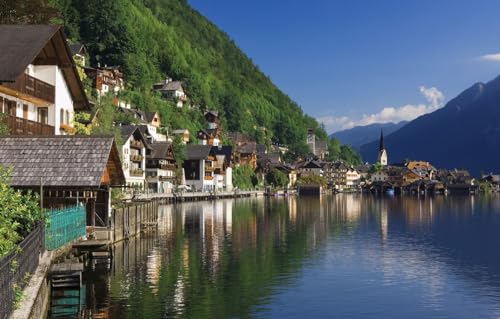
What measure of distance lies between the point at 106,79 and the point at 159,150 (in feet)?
116

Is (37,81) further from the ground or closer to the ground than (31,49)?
closer to the ground

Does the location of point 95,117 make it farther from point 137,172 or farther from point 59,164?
point 59,164

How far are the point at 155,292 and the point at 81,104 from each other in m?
30.1

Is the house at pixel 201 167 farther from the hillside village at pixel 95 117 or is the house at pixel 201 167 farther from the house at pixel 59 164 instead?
the house at pixel 59 164

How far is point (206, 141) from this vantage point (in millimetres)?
189875

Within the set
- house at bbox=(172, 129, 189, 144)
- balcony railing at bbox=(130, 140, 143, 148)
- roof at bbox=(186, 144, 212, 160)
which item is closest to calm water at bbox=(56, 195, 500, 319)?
balcony railing at bbox=(130, 140, 143, 148)

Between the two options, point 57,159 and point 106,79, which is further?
point 106,79

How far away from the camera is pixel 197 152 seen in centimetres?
15525

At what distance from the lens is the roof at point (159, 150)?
129375 millimetres

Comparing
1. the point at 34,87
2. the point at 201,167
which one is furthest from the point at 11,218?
the point at 201,167

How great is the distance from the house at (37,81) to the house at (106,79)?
9275 cm

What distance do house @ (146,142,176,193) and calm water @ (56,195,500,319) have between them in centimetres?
6615

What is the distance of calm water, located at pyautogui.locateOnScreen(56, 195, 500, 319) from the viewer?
29.8m

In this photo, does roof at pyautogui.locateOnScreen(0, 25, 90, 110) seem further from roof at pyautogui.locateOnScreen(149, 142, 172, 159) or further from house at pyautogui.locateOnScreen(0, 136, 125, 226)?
roof at pyautogui.locateOnScreen(149, 142, 172, 159)
